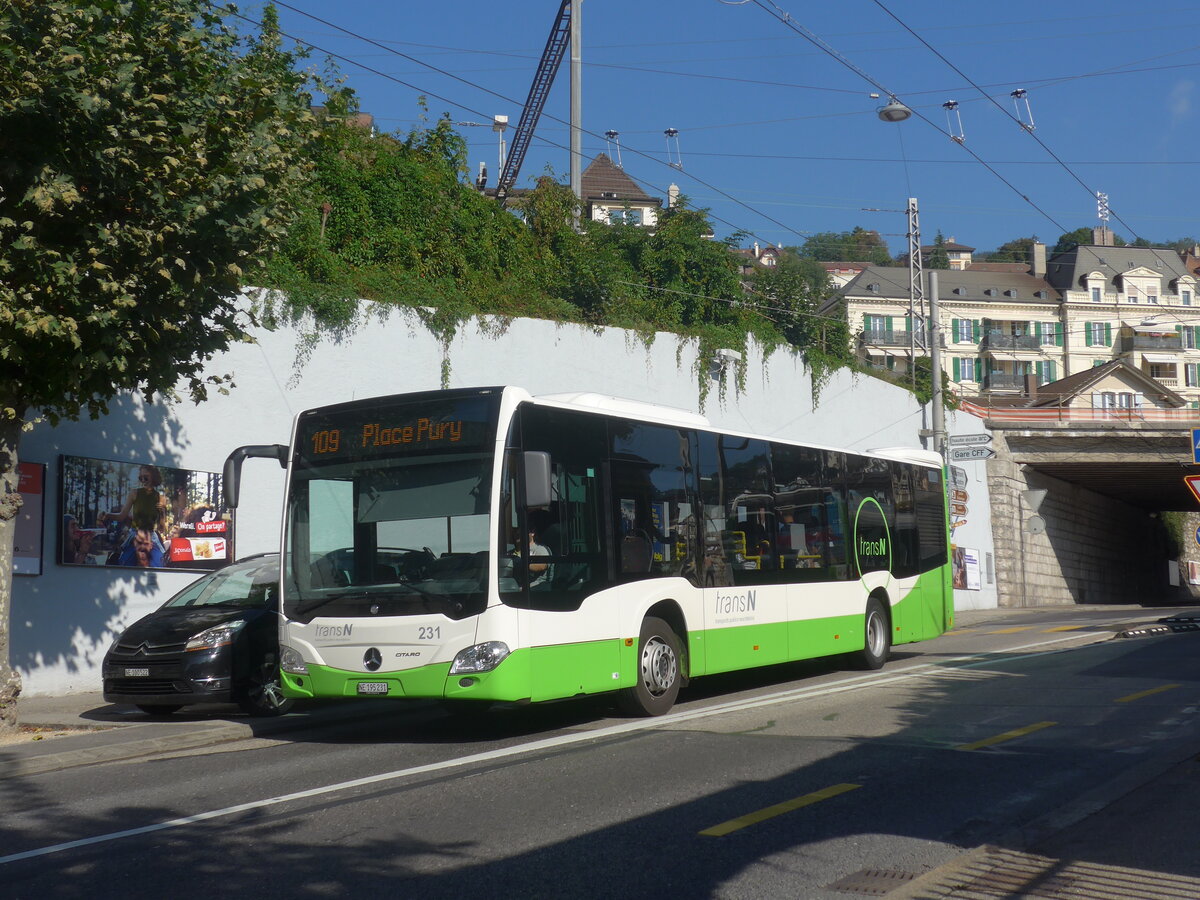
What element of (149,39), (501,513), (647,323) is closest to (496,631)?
(501,513)

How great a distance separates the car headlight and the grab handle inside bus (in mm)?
1869

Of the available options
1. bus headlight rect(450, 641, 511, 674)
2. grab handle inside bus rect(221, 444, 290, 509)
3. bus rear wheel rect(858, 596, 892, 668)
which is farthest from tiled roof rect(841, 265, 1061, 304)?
bus headlight rect(450, 641, 511, 674)

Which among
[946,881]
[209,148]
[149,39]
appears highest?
[149,39]

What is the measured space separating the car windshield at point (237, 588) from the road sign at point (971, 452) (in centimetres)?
1830

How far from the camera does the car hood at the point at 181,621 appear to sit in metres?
11.9

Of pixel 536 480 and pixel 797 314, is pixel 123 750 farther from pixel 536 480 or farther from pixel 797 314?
pixel 797 314

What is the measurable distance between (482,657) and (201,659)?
3641mm

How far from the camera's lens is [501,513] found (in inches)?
381

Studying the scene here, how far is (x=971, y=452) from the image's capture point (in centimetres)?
2748

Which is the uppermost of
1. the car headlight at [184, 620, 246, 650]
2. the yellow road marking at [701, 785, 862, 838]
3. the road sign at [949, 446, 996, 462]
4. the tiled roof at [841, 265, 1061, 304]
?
the tiled roof at [841, 265, 1061, 304]

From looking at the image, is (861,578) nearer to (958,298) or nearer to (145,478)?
(145,478)

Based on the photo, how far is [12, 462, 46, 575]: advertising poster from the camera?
1396 centimetres

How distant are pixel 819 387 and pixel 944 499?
12.5 metres

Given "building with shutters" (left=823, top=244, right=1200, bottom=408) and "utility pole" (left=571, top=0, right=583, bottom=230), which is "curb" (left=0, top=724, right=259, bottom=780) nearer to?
"utility pole" (left=571, top=0, right=583, bottom=230)
